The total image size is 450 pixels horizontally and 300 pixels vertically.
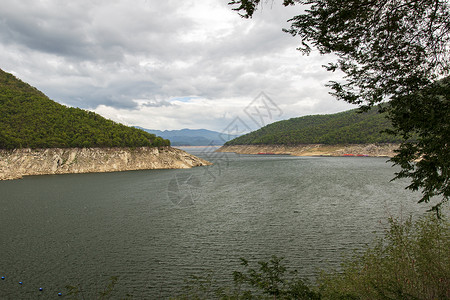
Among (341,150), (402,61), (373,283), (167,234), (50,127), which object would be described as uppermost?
(50,127)

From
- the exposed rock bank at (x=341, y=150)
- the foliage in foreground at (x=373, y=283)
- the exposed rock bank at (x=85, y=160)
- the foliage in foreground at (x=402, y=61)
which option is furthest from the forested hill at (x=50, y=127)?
the exposed rock bank at (x=341, y=150)

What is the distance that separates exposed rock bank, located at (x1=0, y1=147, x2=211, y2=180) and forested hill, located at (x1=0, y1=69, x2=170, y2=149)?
2163mm

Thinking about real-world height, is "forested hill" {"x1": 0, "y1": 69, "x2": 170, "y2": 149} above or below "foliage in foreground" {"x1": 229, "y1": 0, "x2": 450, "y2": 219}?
above

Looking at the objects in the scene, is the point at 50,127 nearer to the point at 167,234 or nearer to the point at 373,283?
the point at 167,234

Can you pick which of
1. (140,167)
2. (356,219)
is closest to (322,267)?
(356,219)

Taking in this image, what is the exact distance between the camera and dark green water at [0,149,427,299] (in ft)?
52.5

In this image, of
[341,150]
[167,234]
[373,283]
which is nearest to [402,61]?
[373,283]

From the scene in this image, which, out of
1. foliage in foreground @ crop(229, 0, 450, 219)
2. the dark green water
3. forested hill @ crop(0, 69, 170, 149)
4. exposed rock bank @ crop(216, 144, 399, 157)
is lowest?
the dark green water

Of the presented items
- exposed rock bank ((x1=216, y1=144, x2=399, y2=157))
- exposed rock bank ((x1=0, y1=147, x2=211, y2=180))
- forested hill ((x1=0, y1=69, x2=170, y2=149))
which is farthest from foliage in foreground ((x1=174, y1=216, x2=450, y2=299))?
exposed rock bank ((x1=216, y1=144, x2=399, y2=157))

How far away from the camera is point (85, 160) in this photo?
275ft

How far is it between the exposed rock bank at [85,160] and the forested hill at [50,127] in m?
2.16

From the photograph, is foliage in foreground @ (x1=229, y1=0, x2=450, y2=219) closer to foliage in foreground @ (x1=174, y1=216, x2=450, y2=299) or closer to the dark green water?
foliage in foreground @ (x1=174, y1=216, x2=450, y2=299)

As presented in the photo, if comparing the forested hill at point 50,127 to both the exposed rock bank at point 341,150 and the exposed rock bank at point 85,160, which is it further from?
the exposed rock bank at point 341,150

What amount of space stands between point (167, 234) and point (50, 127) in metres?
85.7
